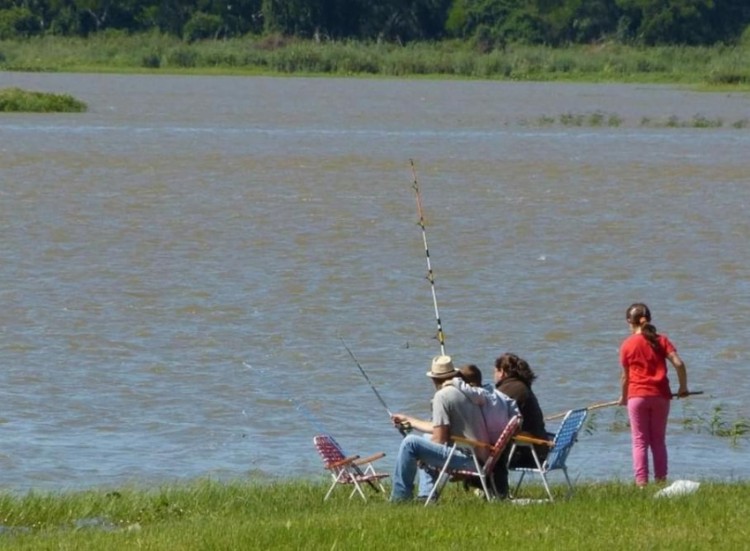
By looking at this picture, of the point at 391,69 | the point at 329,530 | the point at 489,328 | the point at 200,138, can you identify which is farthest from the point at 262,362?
the point at 391,69

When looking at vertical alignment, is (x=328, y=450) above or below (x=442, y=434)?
below

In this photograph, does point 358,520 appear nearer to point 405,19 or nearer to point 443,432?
point 443,432

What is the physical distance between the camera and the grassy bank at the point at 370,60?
245 feet

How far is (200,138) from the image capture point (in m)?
41.9

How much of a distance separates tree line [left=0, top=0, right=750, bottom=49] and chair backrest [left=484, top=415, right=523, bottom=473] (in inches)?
3127

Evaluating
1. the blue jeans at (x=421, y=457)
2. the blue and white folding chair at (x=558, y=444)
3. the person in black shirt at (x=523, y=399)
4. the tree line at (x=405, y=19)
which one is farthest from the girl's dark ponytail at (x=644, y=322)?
the tree line at (x=405, y=19)

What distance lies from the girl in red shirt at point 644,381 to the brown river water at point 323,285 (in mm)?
1331

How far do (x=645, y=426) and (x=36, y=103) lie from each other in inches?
1584

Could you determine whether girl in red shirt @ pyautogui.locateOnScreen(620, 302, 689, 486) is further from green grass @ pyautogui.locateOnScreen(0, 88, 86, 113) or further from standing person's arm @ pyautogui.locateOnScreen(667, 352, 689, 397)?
green grass @ pyautogui.locateOnScreen(0, 88, 86, 113)

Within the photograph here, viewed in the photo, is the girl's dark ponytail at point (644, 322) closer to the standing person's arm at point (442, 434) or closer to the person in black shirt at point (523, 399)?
the person in black shirt at point (523, 399)

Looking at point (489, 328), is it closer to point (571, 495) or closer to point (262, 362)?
point (262, 362)

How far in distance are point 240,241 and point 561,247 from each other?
12.8 ft

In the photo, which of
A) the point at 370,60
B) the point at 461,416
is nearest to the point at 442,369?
the point at 461,416

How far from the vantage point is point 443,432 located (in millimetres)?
9453
